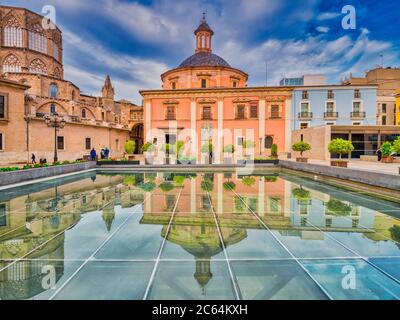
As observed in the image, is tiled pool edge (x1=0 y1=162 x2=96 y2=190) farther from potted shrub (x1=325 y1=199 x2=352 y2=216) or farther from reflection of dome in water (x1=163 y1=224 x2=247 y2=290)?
potted shrub (x1=325 y1=199 x2=352 y2=216)

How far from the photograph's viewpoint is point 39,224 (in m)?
4.67

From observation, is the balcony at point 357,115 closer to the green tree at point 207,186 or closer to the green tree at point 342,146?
the green tree at point 342,146

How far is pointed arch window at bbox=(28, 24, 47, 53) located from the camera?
3584 centimetres

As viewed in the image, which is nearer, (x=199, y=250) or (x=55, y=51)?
(x=199, y=250)

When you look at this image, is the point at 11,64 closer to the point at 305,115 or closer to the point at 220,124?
the point at 220,124

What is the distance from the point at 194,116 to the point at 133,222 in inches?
1000

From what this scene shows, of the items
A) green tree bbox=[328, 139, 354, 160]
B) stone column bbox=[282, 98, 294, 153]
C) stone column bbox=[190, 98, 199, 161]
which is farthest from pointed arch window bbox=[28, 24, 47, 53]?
green tree bbox=[328, 139, 354, 160]

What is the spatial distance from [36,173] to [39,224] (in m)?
8.21

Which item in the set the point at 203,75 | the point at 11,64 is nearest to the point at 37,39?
the point at 11,64

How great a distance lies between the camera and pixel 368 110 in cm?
2952

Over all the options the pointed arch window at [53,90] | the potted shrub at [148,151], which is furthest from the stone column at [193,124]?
the pointed arch window at [53,90]

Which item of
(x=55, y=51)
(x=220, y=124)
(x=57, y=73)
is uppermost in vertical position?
(x=55, y=51)

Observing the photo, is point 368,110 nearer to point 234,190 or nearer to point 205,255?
point 234,190

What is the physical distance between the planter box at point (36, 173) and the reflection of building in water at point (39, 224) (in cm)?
148
